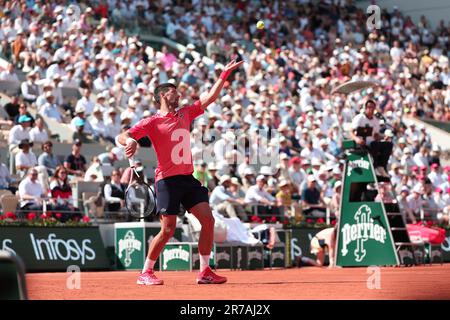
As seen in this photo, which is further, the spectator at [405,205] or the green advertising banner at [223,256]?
the spectator at [405,205]

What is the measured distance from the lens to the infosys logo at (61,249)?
19047mm

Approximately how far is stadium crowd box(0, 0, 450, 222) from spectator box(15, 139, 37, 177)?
0.02 meters

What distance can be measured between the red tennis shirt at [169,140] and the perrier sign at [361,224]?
6959 millimetres

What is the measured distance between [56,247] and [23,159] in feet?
7.35

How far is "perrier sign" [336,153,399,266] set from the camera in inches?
701

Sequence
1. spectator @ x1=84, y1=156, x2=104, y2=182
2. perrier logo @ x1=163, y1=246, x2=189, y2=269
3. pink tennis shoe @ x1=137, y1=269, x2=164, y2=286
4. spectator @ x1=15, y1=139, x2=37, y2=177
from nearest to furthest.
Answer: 1. pink tennis shoe @ x1=137, y1=269, x2=164, y2=286
2. perrier logo @ x1=163, y1=246, x2=189, y2=269
3. spectator @ x1=15, y1=139, x2=37, y2=177
4. spectator @ x1=84, y1=156, x2=104, y2=182

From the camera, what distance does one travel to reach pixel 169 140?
11562mm

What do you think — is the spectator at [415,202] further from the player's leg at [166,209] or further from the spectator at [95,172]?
the player's leg at [166,209]

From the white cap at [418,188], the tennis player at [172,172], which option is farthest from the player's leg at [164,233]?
the white cap at [418,188]

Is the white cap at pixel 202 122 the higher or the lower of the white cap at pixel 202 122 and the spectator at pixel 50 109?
the lower

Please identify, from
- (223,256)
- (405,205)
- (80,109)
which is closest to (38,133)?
(80,109)

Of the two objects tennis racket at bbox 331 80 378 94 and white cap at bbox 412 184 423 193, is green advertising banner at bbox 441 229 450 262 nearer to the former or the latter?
white cap at bbox 412 184 423 193

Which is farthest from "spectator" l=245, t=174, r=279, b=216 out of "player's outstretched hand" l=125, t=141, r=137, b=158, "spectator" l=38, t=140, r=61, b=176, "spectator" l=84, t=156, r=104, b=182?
"player's outstretched hand" l=125, t=141, r=137, b=158
